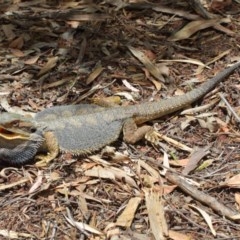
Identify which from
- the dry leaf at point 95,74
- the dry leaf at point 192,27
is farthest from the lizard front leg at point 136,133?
the dry leaf at point 192,27

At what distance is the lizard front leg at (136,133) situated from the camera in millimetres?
5316

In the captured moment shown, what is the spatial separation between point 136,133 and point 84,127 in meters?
0.45

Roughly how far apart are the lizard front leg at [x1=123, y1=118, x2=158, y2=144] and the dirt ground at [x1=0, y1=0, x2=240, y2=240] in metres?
0.07

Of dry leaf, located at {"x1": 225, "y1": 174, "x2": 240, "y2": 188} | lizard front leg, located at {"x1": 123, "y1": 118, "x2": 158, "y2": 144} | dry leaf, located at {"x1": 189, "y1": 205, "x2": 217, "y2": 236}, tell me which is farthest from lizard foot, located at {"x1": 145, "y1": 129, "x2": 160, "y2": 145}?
dry leaf, located at {"x1": 189, "y1": 205, "x2": 217, "y2": 236}

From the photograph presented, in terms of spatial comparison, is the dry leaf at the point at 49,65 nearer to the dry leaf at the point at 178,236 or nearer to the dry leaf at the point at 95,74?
the dry leaf at the point at 95,74

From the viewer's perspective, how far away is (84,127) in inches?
210

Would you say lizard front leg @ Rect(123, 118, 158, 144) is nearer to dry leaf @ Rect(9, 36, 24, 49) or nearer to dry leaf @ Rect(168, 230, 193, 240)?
dry leaf @ Rect(168, 230, 193, 240)

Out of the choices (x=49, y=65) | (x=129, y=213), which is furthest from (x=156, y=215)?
(x=49, y=65)

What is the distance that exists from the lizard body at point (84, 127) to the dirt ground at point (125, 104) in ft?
0.30

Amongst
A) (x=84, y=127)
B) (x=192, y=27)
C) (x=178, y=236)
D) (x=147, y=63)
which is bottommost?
(x=178, y=236)

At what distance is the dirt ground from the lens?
4.49 m

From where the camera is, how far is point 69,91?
595 cm

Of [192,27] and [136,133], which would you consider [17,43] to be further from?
[136,133]

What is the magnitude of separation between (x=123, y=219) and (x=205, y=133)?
132 cm
